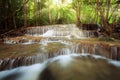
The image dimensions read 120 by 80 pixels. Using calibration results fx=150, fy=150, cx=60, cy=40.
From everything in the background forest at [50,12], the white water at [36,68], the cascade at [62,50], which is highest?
the background forest at [50,12]

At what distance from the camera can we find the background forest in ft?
36.6

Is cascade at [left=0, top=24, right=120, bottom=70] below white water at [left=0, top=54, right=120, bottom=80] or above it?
above

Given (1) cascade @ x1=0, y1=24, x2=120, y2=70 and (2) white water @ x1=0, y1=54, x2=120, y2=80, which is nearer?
(2) white water @ x1=0, y1=54, x2=120, y2=80

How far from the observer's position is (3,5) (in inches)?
430

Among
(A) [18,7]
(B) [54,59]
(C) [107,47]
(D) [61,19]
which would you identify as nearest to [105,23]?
(C) [107,47]

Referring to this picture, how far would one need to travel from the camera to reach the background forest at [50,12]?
36.6 ft

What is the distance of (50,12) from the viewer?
17.9 metres

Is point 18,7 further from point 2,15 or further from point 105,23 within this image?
point 105,23

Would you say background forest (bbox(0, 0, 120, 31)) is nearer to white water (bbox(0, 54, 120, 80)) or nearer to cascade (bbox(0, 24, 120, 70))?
cascade (bbox(0, 24, 120, 70))

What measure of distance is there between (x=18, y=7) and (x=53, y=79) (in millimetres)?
9020

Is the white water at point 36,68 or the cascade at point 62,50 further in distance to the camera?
the cascade at point 62,50

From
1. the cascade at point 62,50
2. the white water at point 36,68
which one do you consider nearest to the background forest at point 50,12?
the cascade at point 62,50

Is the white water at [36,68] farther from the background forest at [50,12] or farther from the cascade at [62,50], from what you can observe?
the background forest at [50,12]

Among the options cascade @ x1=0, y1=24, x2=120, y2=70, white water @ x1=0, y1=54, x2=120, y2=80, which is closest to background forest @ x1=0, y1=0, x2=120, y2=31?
cascade @ x1=0, y1=24, x2=120, y2=70
